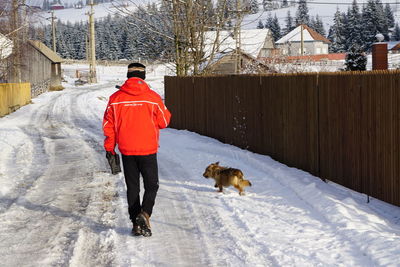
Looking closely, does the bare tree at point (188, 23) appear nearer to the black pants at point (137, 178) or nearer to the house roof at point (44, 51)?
the black pants at point (137, 178)

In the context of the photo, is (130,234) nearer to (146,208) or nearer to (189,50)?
(146,208)

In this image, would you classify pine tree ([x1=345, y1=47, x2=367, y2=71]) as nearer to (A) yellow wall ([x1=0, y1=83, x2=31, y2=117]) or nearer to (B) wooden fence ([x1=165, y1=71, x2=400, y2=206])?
(B) wooden fence ([x1=165, y1=71, x2=400, y2=206])

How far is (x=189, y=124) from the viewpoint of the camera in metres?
16.8

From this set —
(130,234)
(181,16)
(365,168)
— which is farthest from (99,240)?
(181,16)

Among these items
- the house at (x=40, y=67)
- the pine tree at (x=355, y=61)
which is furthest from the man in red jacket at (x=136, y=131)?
the house at (x=40, y=67)

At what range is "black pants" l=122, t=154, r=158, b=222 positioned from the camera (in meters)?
6.17

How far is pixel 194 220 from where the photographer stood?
6.90 metres

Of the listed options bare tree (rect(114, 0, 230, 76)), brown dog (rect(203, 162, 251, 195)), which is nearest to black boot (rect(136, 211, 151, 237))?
brown dog (rect(203, 162, 251, 195))

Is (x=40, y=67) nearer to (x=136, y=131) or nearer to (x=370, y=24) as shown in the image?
(x=370, y=24)

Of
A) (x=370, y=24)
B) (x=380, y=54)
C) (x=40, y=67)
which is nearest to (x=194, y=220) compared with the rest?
(x=380, y=54)

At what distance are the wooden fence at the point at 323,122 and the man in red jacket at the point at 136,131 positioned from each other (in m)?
2.94

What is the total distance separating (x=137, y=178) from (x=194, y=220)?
1089mm

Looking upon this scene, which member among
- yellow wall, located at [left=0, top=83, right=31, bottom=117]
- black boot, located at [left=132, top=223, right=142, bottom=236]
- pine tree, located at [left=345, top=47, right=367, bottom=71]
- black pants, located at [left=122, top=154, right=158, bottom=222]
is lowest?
black boot, located at [left=132, top=223, right=142, bottom=236]

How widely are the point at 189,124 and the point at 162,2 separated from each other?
4424 mm
